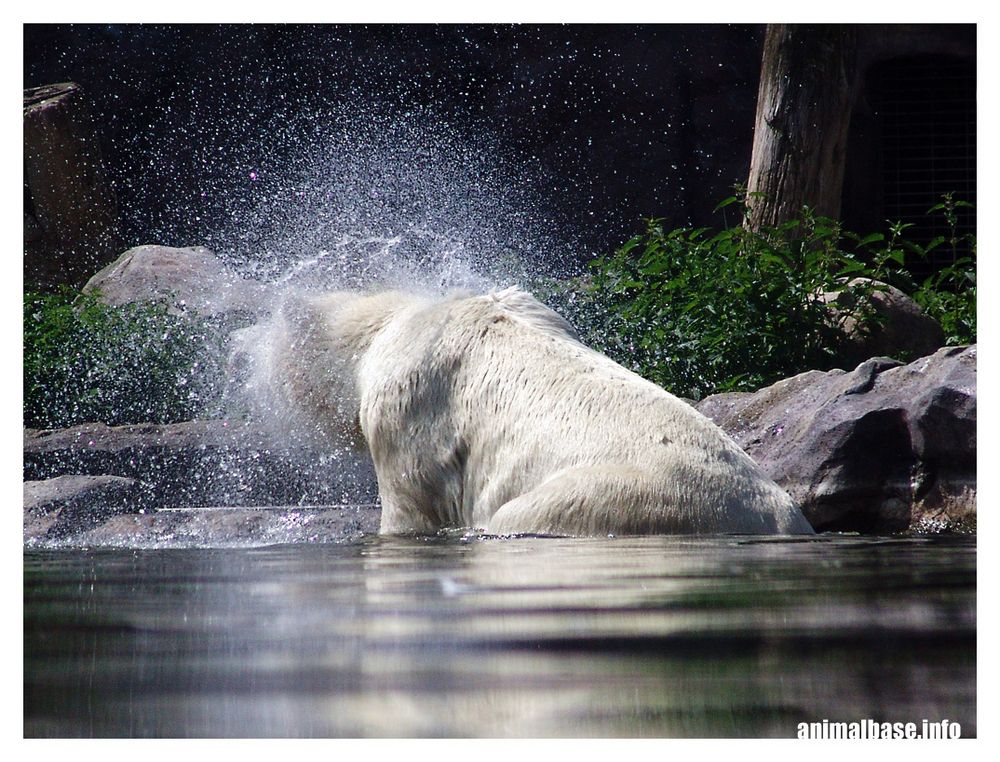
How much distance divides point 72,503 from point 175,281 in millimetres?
4532

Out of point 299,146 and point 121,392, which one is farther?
point 299,146

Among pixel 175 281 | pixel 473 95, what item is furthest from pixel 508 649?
pixel 473 95

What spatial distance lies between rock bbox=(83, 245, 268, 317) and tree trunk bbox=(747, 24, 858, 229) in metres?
3.66

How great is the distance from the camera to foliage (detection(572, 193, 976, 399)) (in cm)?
684

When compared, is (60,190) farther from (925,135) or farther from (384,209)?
(925,135)

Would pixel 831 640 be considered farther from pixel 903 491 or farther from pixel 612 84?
pixel 612 84

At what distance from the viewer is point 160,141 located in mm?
12734

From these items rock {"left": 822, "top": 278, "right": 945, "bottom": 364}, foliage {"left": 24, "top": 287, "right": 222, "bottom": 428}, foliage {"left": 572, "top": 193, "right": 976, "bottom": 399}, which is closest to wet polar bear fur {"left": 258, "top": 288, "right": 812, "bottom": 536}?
foliage {"left": 572, "top": 193, "right": 976, "bottom": 399}

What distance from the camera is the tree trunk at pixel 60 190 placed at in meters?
11.3

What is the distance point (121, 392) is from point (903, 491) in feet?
16.7

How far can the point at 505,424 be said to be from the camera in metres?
4.89

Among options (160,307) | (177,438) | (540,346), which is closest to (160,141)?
(160,307)

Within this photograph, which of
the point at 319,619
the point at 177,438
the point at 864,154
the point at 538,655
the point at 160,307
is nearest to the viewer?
the point at 538,655

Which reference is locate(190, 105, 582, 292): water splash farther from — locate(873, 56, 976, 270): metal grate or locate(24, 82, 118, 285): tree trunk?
locate(873, 56, 976, 270): metal grate
